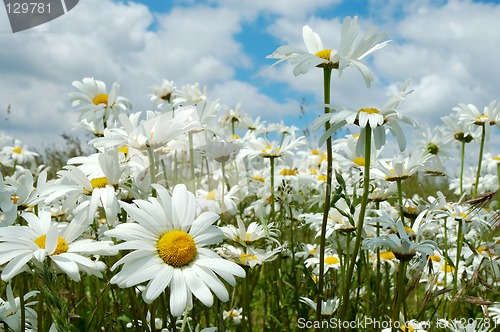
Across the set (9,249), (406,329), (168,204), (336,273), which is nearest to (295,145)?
(336,273)

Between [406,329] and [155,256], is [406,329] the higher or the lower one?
the lower one

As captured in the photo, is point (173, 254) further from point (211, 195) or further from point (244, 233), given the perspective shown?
point (211, 195)

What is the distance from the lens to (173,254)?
1429 mm

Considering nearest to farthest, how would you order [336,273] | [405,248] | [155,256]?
1. [155,256]
2. [405,248]
3. [336,273]

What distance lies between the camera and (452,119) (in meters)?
3.60

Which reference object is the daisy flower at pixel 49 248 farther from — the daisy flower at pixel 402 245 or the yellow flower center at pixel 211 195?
the yellow flower center at pixel 211 195

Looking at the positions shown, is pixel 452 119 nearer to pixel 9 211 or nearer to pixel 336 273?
pixel 336 273

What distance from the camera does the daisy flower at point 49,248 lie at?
55.8 inches

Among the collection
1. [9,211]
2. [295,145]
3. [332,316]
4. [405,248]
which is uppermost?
[295,145]

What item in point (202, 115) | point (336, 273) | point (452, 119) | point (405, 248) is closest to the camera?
point (405, 248)

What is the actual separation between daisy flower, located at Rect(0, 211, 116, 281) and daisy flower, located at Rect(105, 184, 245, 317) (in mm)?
99

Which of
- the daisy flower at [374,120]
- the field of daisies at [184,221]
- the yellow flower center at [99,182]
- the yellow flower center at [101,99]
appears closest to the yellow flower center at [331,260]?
the field of daisies at [184,221]

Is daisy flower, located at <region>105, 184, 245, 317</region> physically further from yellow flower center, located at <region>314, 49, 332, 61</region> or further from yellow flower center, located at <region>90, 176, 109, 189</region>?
yellow flower center, located at <region>314, 49, 332, 61</region>

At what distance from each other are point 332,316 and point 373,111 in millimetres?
1152
